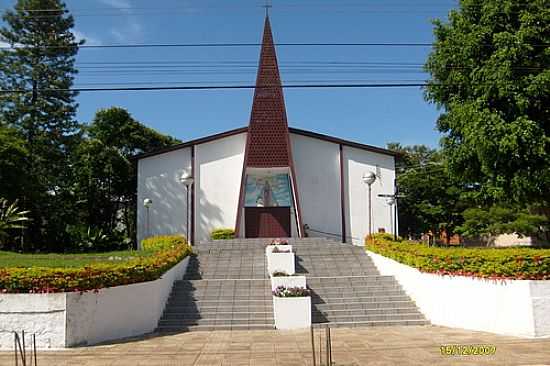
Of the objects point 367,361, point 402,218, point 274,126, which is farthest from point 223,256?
point 402,218

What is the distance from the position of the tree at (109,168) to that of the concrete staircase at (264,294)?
44.7 feet

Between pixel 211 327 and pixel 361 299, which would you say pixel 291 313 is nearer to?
pixel 211 327

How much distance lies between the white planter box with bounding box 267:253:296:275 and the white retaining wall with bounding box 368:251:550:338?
3529 millimetres

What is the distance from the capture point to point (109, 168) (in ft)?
88.1

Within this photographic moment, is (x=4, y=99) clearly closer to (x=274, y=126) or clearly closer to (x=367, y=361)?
(x=274, y=126)

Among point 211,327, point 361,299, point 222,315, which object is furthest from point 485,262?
point 211,327

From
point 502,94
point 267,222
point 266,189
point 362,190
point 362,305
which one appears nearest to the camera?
point 362,305

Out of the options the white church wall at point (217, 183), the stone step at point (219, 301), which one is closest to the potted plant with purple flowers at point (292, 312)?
the stone step at point (219, 301)

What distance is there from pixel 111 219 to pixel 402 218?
2106 centimetres

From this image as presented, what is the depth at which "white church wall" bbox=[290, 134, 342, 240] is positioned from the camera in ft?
70.5

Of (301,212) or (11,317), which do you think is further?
(301,212)

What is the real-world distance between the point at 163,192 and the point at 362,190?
31.0 feet

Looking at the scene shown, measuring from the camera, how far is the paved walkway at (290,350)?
289 inches

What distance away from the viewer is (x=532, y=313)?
8969 mm
